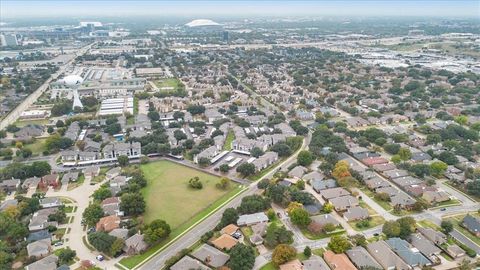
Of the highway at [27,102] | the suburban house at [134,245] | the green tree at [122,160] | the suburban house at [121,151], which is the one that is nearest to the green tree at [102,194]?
the green tree at [122,160]

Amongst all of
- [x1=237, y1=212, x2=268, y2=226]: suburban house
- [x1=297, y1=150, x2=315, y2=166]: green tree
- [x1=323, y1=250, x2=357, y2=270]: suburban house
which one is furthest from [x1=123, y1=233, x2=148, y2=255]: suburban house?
[x1=297, y1=150, x2=315, y2=166]: green tree

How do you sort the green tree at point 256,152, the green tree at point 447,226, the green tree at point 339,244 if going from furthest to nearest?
the green tree at point 256,152
the green tree at point 447,226
the green tree at point 339,244

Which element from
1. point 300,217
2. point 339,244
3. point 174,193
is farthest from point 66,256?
point 339,244

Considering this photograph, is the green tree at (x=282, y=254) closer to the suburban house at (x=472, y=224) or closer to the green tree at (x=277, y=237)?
the green tree at (x=277, y=237)

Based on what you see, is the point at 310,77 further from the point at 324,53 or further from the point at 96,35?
the point at 96,35

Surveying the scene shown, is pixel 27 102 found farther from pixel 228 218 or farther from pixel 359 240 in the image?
pixel 359 240

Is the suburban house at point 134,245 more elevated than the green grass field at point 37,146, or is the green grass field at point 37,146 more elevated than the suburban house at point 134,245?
the green grass field at point 37,146

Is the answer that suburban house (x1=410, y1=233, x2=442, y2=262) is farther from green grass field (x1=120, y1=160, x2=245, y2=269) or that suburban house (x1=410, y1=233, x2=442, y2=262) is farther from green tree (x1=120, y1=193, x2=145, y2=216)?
green tree (x1=120, y1=193, x2=145, y2=216)
